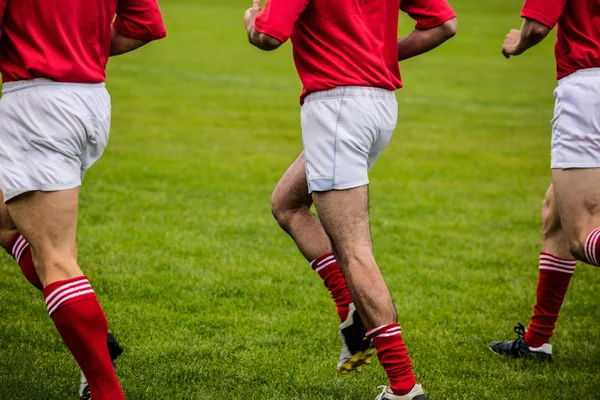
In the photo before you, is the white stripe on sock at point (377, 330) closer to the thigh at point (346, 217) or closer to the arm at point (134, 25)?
the thigh at point (346, 217)

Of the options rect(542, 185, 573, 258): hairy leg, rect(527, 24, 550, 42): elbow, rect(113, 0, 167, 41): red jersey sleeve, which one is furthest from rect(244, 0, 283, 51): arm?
rect(542, 185, 573, 258): hairy leg

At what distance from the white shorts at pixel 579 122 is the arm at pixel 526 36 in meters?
0.27

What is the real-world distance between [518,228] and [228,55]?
18.9 m

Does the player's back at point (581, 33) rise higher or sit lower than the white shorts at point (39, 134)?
higher

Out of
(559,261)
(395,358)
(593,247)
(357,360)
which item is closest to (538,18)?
(593,247)

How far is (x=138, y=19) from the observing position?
14.7 feet

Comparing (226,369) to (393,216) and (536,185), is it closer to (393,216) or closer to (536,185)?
(393,216)

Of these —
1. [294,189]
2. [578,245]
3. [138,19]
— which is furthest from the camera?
[294,189]

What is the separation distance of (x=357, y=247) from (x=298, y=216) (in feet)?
2.27

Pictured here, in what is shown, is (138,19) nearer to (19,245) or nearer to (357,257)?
(19,245)

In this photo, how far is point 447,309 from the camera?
666cm

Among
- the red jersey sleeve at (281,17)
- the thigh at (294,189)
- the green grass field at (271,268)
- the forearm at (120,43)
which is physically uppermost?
the red jersey sleeve at (281,17)

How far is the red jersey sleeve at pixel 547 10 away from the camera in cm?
461

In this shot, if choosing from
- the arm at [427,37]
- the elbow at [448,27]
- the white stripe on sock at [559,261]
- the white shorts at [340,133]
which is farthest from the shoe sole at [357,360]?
the elbow at [448,27]
